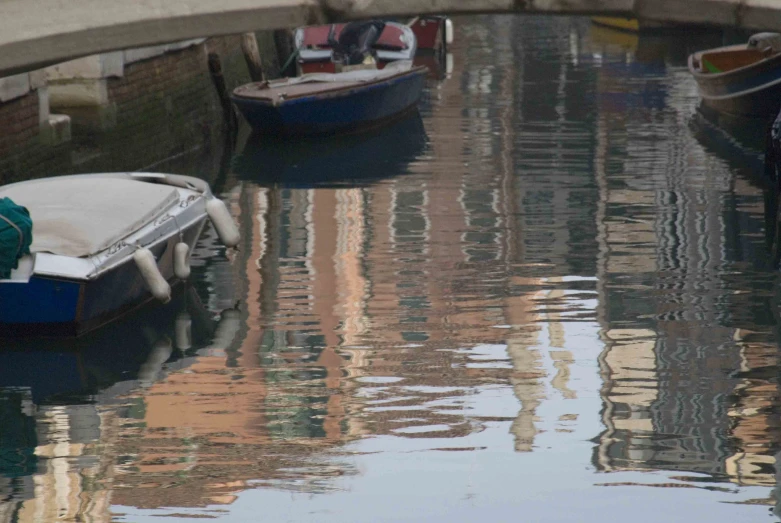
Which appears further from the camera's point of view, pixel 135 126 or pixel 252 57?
pixel 252 57

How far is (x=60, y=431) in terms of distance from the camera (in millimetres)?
7293

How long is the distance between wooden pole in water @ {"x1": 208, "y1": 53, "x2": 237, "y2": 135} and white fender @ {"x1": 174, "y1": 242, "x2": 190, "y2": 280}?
859 centimetres

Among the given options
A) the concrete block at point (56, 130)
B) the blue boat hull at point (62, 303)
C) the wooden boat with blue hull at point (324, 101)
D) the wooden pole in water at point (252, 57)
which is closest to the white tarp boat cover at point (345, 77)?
the wooden boat with blue hull at point (324, 101)

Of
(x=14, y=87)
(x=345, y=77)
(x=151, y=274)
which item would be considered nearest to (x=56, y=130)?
(x=14, y=87)

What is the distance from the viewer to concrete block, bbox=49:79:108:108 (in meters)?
14.2

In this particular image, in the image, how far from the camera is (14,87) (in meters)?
11.7

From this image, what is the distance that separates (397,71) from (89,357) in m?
10.9

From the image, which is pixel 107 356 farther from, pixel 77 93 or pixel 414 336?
pixel 77 93

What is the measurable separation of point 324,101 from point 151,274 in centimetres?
888

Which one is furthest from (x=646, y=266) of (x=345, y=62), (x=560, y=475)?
(x=345, y=62)

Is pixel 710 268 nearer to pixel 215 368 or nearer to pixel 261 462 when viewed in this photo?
pixel 215 368

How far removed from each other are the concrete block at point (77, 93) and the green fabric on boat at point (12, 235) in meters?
5.89

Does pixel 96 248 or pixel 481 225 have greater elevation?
pixel 96 248

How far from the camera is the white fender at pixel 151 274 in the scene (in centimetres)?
899
